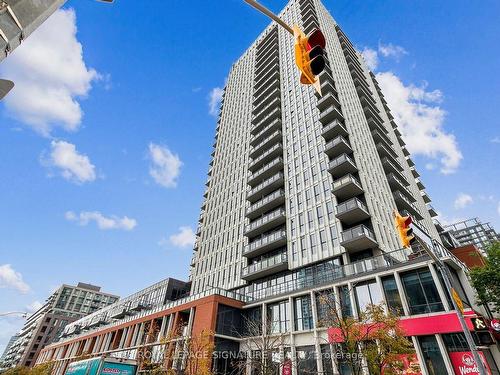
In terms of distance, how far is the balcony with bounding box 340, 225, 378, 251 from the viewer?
29.2 meters

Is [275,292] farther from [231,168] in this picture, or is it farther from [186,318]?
[231,168]

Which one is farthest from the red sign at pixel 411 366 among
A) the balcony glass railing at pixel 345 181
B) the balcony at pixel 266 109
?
the balcony at pixel 266 109

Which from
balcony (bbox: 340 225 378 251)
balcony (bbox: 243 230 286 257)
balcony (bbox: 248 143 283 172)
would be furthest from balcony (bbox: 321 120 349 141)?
balcony (bbox: 340 225 378 251)

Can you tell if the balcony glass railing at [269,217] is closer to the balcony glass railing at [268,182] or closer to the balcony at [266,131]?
the balcony glass railing at [268,182]

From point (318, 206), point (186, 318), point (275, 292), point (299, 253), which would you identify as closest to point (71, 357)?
point (186, 318)

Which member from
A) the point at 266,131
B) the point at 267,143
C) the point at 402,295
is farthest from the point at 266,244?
the point at 266,131

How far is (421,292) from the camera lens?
2180 centimetres

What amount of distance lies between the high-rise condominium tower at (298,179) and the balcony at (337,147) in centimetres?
15

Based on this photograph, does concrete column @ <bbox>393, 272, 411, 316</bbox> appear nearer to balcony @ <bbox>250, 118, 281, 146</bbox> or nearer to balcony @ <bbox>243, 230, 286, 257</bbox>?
balcony @ <bbox>243, 230, 286, 257</bbox>

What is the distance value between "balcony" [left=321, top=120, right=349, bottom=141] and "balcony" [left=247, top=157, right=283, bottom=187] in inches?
328

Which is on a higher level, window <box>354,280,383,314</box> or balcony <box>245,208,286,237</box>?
balcony <box>245,208,286,237</box>

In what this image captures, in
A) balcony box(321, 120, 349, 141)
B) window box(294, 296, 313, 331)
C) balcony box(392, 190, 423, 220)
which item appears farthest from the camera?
balcony box(392, 190, 423, 220)

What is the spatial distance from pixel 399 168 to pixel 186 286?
48.3m

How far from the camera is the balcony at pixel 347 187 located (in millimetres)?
34000
